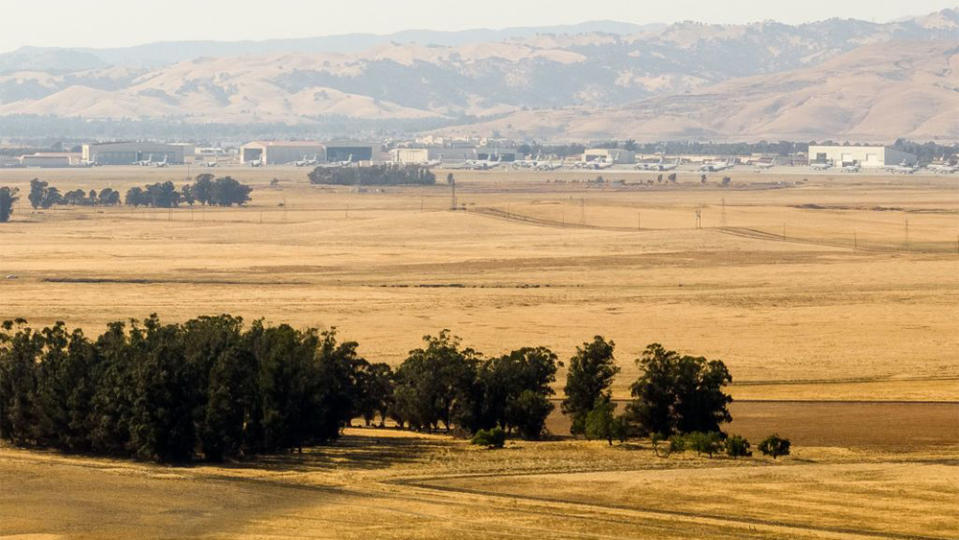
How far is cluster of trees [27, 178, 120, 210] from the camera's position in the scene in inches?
6112

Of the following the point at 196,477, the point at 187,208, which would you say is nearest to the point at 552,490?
the point at 196,477

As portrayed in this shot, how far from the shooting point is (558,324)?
74.3 m

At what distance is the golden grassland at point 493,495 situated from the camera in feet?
124

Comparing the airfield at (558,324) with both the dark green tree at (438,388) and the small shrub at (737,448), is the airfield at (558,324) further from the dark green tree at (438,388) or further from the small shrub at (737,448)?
the dark green tree at (438,388)

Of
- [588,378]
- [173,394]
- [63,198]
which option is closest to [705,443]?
[588,378]

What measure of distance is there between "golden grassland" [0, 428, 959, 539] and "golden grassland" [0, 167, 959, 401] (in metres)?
13.2

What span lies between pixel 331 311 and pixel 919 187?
119793 mm

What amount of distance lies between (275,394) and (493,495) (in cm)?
855

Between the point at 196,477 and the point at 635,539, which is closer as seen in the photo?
the point at 635,539

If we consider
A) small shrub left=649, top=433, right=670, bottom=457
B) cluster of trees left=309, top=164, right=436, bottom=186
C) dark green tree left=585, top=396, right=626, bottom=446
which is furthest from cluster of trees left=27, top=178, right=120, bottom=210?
small shrub left=649, top=433, right=670, bottom=457

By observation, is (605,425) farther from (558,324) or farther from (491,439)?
(558,324)

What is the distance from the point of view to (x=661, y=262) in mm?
101250

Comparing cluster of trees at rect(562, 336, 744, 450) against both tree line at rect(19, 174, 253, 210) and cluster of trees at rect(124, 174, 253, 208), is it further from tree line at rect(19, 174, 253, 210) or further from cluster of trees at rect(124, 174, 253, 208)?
tree line at rect(19, 174, 253, 210)

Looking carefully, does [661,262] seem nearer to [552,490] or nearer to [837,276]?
[837,276]
